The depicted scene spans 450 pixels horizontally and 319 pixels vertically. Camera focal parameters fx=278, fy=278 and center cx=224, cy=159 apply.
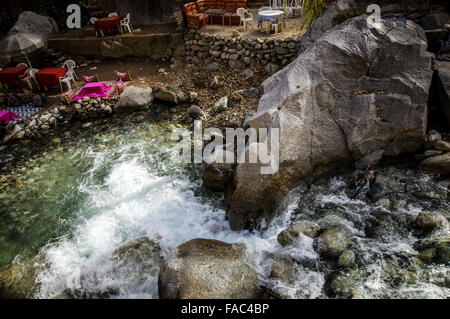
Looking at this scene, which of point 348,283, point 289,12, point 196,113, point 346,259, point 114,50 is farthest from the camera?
point 114,50

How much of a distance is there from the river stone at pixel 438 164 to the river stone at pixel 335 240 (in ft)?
9.35

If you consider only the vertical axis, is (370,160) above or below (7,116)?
below

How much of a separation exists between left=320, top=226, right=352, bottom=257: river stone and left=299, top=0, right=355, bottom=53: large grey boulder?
21.3 feet

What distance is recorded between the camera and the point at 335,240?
17.9 ft

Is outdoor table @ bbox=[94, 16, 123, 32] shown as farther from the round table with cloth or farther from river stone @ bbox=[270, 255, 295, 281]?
river stone @ bbox=[270, 255, 295, 281]

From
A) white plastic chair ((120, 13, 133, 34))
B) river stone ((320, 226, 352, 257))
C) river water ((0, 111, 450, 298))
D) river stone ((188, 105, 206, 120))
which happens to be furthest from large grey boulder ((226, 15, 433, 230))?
white plastic chair ((120, 13, 133, 34))

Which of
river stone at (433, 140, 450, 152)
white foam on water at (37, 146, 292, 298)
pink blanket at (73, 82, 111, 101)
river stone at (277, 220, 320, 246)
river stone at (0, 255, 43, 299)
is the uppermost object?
pink blanket at (73, 82, 111, 101)

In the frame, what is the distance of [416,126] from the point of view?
22.2 feet

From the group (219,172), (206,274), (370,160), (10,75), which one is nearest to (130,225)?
(219,172)

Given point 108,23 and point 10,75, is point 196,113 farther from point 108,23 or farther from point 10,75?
point 10,75

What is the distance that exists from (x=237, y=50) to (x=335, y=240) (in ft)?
28.4

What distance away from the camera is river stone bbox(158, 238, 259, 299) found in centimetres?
469

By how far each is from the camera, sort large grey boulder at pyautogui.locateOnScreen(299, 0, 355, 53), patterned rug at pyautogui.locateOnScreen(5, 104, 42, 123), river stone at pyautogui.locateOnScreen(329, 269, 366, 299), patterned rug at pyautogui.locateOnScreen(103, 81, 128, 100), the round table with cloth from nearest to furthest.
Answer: river stone at pyautogui.locateOnScreen(329, 269, 366, 299) < large grey boulder at pyautogui.locateOnScreen(299, 0, 355, 53) < patterned rug at pyautogui.locateOnScreen(5, 104, 42, 123) < the round table with cloth < patterned rug at pyautogui.locateOnScreen(103, 81, 128, 100)
